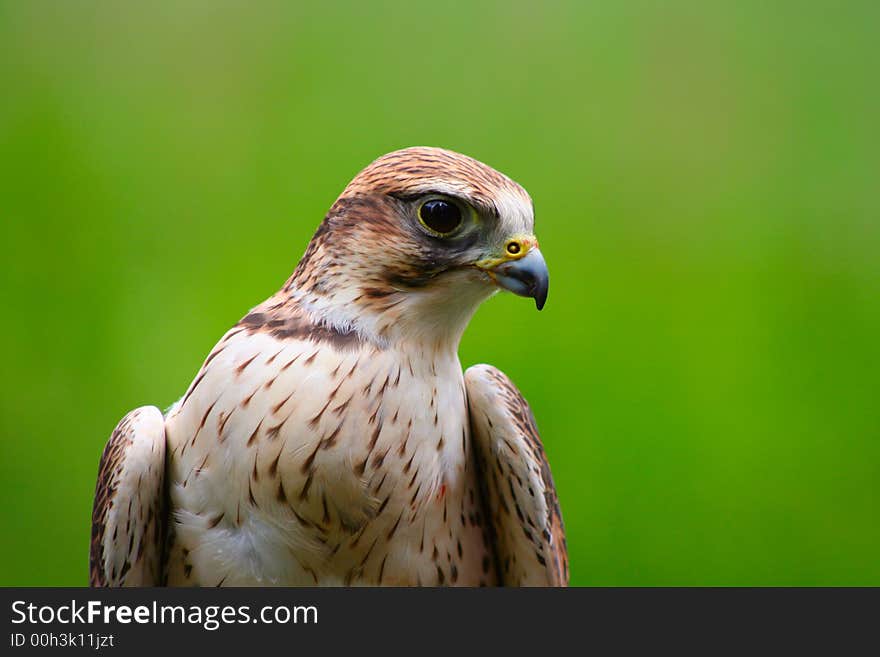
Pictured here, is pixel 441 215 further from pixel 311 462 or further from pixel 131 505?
pixel 131 505

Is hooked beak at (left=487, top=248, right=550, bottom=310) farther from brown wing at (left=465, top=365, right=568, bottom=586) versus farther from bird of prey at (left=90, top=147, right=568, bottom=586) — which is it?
brown wing at (left=465, top=365, right=568, bottom=586)

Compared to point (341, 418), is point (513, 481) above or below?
below

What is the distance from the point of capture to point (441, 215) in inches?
53.0

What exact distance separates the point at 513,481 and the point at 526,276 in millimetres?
443

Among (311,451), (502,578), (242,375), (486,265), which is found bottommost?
(502,578)

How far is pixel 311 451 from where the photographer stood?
1332 millimetres

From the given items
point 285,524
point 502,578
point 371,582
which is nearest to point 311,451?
point 285,524

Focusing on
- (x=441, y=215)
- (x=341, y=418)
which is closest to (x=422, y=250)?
(x=441, y=215)

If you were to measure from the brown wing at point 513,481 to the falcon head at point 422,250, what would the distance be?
0.71ft

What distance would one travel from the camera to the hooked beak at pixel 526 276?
1342 mm

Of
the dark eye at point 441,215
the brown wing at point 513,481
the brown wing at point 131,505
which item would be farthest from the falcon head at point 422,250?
the brown wing at point 131,505

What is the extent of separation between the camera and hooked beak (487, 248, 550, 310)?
1342mm
